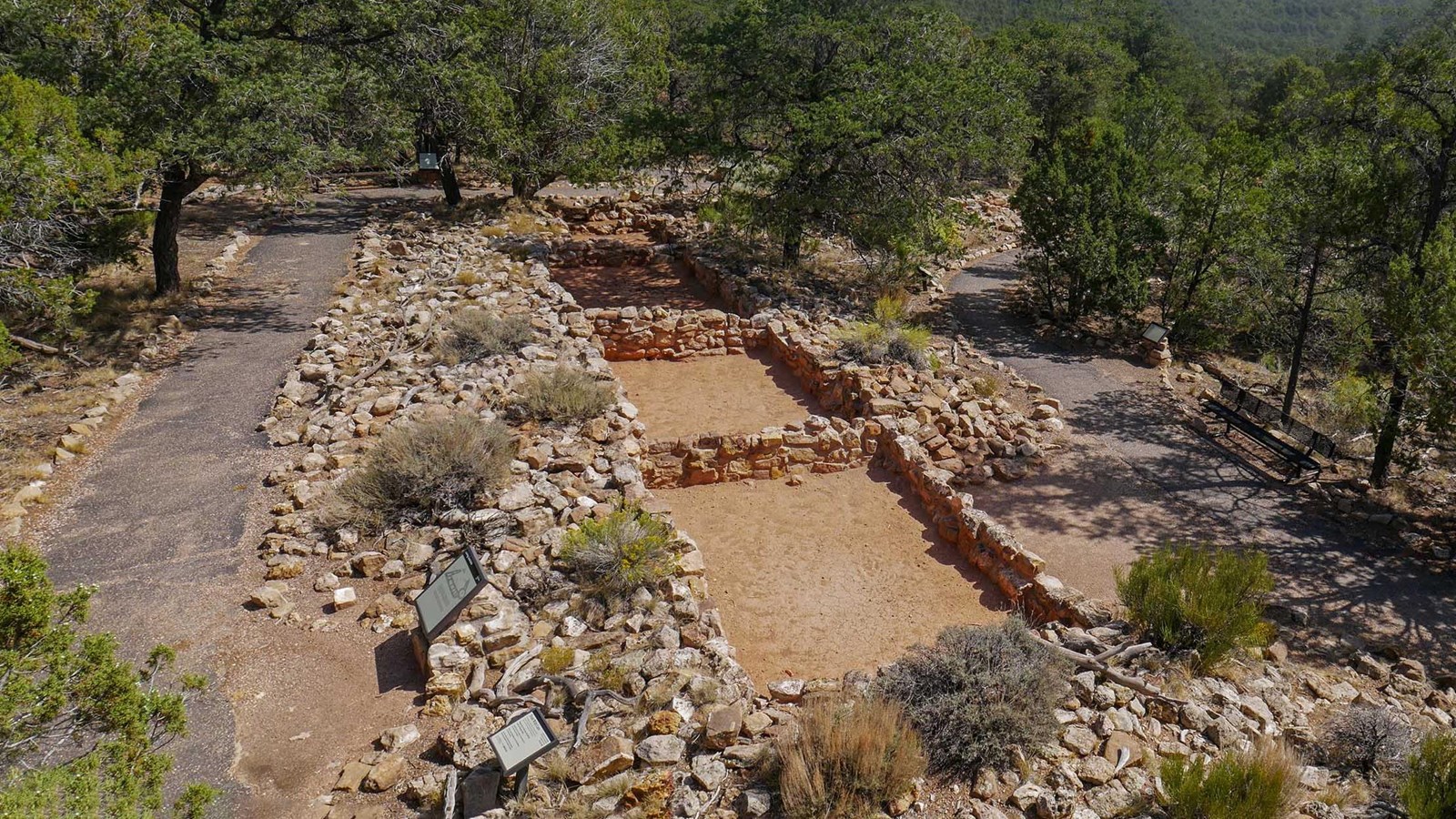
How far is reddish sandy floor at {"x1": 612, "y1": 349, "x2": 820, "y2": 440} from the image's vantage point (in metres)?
12.0

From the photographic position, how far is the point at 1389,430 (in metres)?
10.1

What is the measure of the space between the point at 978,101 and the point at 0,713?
50.9 feet

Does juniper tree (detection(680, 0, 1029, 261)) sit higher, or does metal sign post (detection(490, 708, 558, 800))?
juniper tree (detection(680, 0, 1029, 261))

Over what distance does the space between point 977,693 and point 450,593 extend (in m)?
3.95

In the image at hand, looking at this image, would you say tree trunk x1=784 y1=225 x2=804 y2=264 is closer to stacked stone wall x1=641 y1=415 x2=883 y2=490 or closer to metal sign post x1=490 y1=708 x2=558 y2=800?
stacked stone wall x1=641 y1=415 x2=883 y2=490

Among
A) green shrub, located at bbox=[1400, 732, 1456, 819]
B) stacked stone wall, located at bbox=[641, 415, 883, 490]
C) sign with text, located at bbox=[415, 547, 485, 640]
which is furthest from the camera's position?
stacked stone wall, located at bbox=[641, 415, 883, 490]

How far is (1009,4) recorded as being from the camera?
8112 cm

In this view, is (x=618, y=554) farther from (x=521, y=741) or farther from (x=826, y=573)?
(x=826, y=573)

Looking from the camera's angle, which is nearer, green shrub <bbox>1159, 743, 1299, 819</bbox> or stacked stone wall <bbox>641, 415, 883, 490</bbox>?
green shrub <bbox>1159, 743, 1299, 819</bbox>

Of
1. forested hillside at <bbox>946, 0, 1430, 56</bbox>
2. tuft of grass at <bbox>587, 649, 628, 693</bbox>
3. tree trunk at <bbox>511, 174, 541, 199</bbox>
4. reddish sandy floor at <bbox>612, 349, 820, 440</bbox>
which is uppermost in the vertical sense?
forested hillside at <bbox>946, 0, 1430, 56</bbox>

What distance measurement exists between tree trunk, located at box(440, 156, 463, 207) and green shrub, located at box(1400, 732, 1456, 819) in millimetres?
19976

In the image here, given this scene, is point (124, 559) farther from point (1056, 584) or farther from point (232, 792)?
point (1056, 584)

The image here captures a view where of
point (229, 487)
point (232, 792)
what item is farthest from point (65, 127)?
point (232, 792)

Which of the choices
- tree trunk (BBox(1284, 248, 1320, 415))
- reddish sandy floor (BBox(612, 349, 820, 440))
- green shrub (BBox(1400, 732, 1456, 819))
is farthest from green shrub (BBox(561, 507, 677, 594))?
tree trunk (BBox(1284, 248, 1320, 415))
